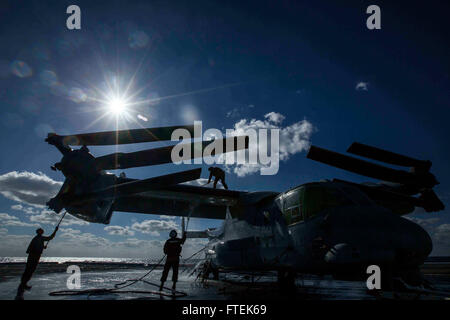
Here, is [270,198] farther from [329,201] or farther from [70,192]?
[70,192]

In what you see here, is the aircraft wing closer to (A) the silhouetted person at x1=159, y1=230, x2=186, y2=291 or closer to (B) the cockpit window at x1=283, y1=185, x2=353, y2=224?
(A) the silhouetted person at x1=159, y1=230, x2=186, y2=291

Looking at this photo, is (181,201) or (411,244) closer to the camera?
(411,244)

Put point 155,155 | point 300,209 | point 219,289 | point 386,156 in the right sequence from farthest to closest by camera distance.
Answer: point 219,289
point 386,156
point 155,155
point 300,209

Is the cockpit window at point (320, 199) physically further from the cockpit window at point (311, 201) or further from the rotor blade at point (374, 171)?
the rotor blade at point (374, 171)

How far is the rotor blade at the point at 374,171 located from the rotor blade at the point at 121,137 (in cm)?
438

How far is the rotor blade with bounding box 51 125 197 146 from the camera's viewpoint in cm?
652

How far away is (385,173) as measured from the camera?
8125 mm

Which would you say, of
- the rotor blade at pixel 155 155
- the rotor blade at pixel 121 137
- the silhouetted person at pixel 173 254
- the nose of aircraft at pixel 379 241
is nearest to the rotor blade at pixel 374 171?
the nose of aircraft at pixel 379 241

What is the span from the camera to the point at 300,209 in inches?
264

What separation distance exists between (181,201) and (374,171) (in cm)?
889

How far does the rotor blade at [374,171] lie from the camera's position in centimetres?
781

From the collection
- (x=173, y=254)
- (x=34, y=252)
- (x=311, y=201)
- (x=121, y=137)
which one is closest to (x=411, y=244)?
(x=311, y=201)

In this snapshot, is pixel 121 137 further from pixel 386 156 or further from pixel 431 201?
pixel 431 201
